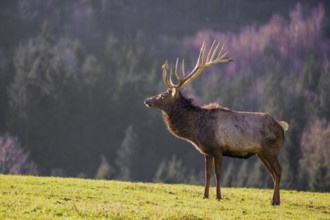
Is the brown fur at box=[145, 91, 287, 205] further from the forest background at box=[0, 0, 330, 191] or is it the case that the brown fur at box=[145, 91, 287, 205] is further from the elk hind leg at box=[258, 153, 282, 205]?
the forest background at box=[0, 0, 330, 191]

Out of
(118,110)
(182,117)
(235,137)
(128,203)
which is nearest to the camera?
(128,203)

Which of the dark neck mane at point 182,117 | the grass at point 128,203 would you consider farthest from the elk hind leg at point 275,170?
the dark neck mane at point 182,117

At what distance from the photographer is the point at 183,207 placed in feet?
48.1

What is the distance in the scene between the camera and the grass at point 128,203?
12.9m

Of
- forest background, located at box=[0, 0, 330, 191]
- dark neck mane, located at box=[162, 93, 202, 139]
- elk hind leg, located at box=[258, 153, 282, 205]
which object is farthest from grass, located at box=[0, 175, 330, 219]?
forest background, located at box=[0, 0, 330, 191]

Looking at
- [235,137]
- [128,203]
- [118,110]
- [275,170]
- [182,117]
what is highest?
[182,117]

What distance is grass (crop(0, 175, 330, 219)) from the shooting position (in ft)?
42.3

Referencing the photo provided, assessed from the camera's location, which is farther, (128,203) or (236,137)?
(236,137)

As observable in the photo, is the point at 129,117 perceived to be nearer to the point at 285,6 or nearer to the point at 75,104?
the point at 75,104

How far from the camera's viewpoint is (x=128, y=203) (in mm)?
14805

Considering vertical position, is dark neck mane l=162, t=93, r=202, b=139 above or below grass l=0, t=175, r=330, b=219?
above

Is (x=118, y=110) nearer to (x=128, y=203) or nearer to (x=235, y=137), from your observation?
(x=235, y=137)

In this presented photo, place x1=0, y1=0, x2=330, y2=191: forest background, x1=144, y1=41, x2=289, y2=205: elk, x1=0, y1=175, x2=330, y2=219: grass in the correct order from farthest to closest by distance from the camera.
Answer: x1=0, y1=0, x2=330, y2=191: forest background → x1=144, y1=41, x2=289, y2=205: elk → x1=0, y1=175, x2=330, y2=219: grass

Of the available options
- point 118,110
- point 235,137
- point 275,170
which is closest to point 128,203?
point 235,137
